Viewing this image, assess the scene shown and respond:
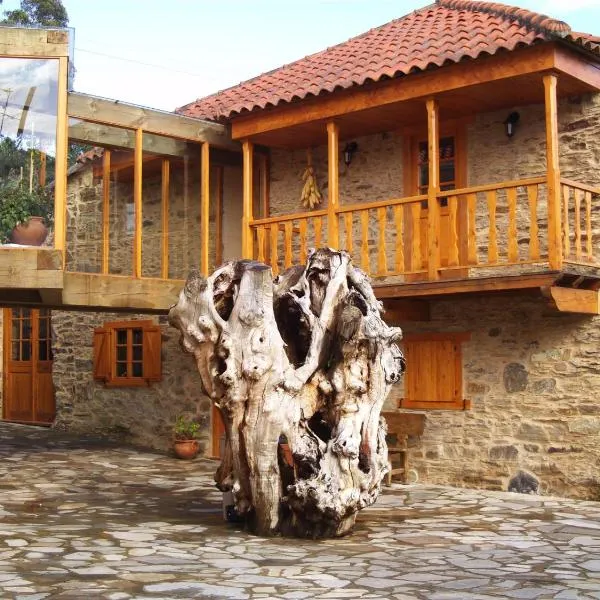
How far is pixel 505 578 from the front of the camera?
5832 mm

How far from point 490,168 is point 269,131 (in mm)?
2847

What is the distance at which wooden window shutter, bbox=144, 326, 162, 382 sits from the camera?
14289mm

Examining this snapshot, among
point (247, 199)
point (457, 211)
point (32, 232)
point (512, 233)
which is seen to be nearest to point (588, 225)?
point (512, 233)

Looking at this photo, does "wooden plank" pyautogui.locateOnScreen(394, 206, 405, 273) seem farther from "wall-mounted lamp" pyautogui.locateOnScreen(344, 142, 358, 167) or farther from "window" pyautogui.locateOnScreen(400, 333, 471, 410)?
"wall-mounted lamp" pyautogui.locateOnScreen(344, 142, 358, 167)

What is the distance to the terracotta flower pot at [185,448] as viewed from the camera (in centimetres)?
1328

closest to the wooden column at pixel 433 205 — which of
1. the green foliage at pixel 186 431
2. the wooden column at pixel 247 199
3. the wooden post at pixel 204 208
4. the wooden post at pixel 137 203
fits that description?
the wooden column at pixel 247 199

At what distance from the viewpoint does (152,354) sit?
1438cm

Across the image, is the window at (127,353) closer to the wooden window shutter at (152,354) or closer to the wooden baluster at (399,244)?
the wooden window shutter at (152,354)

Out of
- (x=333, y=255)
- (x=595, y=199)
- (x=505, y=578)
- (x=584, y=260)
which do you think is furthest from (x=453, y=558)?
(x=595, y=199)

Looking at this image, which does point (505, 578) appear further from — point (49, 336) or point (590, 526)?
point (49, 336)

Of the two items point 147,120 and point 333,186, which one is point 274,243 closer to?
point 333,186

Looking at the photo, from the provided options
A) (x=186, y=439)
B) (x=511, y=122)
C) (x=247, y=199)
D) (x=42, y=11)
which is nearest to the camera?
Result: (x=511, y=122)

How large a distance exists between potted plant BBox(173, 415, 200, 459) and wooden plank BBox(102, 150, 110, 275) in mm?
3378

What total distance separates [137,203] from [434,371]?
403 cm
